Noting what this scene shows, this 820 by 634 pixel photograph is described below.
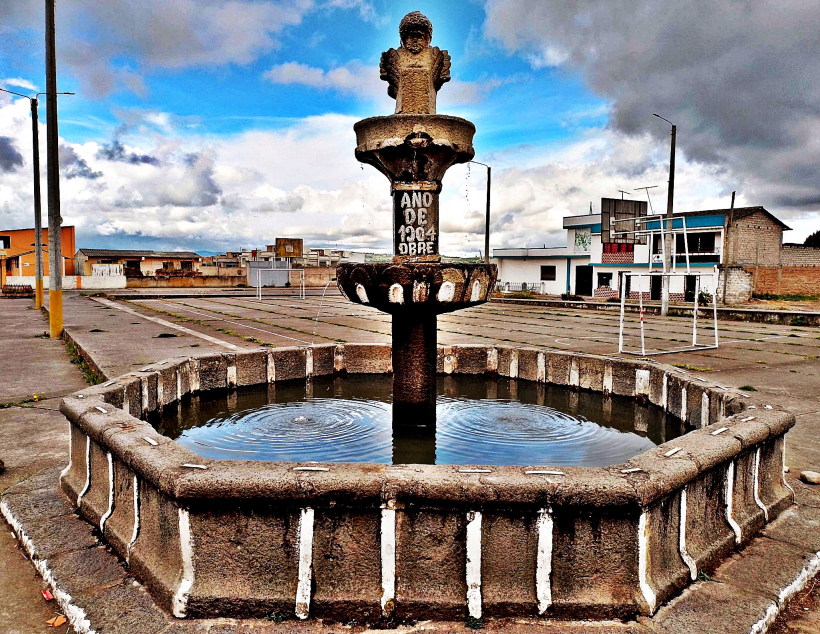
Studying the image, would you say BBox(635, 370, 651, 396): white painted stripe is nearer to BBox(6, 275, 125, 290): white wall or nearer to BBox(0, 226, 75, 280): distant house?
BBox(6, 275, 125, 290): white wall

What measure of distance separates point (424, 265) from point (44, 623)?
3315 mm

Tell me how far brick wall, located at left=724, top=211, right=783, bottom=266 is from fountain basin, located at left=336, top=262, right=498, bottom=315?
35563mm

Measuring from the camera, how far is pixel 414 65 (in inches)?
220

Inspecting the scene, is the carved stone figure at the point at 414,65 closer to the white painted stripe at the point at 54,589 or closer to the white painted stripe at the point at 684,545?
the white painted stripe at the point at 684,545

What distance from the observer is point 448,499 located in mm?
2875

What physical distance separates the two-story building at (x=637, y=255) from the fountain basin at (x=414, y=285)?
22766 millimetres

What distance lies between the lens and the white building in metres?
37.3

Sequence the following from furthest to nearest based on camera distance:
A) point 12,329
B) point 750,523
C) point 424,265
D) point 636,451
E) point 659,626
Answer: point 12,329, point 636,451, point 424,265, point 750,523, point 659,626

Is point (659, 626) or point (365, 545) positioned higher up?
point (365, 545)

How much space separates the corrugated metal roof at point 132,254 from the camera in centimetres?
5875

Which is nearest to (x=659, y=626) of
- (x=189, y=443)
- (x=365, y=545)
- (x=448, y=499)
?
(x=448, y=499)

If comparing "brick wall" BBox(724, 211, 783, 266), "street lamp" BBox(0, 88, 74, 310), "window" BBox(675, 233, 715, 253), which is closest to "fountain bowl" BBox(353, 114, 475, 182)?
"street lamp" BBox(0, 88, 74, 310)

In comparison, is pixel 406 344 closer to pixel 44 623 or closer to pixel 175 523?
pixel 175 523

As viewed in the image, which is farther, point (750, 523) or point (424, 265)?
point (424, 265)
